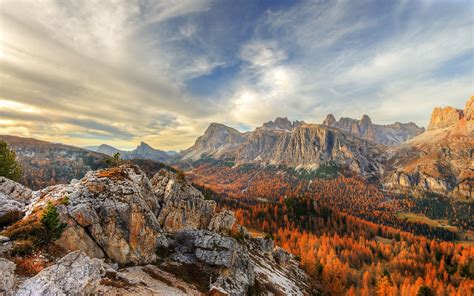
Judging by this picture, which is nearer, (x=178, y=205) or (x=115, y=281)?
(x=115, y=281)

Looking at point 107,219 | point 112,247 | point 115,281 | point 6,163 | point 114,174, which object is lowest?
point 115,281

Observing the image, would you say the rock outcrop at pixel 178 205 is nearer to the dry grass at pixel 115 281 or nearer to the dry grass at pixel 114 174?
the dry grass at pixel 114 174

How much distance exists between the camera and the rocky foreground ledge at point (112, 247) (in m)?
23.4

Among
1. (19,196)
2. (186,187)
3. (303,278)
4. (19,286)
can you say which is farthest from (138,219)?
(303,278)

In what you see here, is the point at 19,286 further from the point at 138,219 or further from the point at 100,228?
the point at 138,219

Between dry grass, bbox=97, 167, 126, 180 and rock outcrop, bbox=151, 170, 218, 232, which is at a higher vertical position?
dry grass, bbox=97, 167, 126, 180

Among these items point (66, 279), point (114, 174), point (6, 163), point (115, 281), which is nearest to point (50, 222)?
point (66, 279)

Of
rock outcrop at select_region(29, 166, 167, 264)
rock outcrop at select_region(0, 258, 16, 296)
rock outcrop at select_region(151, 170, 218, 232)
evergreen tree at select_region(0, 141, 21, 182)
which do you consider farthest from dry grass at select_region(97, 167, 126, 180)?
evergreen tree at select_region(0, 141, 21, 182)

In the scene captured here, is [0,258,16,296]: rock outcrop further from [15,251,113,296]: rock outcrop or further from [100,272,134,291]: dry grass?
[100,272,134,291]: dry grass

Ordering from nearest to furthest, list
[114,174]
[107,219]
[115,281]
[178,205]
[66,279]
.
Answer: [66,279] → [115,281] → [107,219] → [114,174] → [178,205]

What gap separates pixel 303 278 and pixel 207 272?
70056 mm

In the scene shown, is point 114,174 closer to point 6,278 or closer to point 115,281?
point 115,281

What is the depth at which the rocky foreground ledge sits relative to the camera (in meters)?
23.4

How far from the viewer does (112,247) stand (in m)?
36.1
